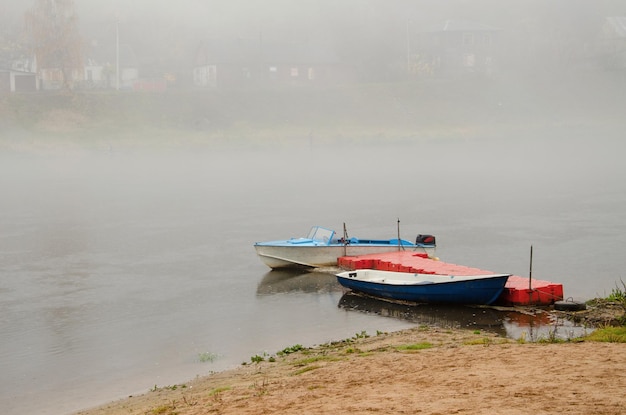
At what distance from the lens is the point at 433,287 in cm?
3105

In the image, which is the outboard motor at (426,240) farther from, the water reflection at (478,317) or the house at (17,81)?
the house at (17,81)

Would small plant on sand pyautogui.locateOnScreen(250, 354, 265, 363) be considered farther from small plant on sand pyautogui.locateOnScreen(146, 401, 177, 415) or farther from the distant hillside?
the distant hillside

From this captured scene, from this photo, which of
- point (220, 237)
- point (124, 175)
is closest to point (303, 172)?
point (124, 175)

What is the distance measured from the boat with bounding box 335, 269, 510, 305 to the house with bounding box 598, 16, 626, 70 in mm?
117620

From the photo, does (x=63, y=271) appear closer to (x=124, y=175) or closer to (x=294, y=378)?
(x=294, y=378)

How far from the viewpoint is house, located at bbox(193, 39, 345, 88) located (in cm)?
12494

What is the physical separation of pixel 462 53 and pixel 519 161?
42.8m

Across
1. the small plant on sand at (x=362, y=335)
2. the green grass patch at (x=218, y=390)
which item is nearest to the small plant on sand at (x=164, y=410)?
the green grass patch at (x=218, y=390)

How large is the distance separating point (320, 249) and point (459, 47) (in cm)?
10758

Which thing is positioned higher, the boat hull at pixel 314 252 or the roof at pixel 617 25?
the roof at pixel 617 25

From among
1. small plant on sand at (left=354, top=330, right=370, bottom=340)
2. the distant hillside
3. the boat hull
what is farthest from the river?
the distant hillside

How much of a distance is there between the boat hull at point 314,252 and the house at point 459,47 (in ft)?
326

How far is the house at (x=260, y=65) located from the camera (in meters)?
125

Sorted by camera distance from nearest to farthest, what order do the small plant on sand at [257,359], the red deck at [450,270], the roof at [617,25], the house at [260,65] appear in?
the small plant on sand at [257,359], the red deck at [450,270], the house at [260,65], the roof at [617,25]
